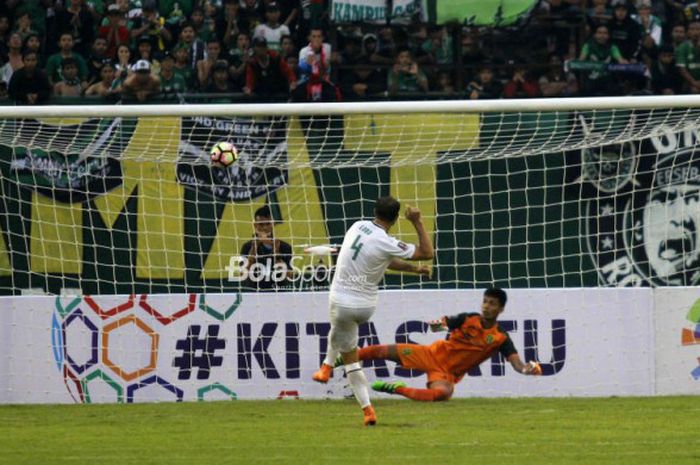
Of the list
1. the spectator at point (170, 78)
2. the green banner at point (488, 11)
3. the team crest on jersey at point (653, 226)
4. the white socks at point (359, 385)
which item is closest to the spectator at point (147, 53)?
the spectator at point (170, 78)

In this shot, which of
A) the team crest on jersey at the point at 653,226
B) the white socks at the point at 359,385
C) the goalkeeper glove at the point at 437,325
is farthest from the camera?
the team crest on jersey at the point at 653,226

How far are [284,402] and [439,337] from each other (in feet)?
5.78

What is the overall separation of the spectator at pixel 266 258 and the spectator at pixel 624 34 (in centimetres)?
530

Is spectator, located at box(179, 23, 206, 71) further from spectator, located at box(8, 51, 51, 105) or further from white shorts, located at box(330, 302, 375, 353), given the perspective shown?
white shorts, located at box(330, 302, 375, 353)

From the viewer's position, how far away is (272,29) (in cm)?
1766

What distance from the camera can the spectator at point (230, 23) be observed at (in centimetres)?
1770

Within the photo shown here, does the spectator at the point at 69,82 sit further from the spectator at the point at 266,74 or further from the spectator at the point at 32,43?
the spectator at the point at 266,74

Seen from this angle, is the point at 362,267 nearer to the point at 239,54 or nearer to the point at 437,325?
the point at 437,325

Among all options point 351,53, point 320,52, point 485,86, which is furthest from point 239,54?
point 485,86

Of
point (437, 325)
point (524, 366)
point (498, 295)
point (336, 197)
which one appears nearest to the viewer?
point (524, 366)

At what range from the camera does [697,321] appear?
13.7 metres

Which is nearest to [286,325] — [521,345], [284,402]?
[284,402]

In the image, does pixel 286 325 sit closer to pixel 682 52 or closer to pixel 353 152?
pixel 353 152

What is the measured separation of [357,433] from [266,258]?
14.9 feet
